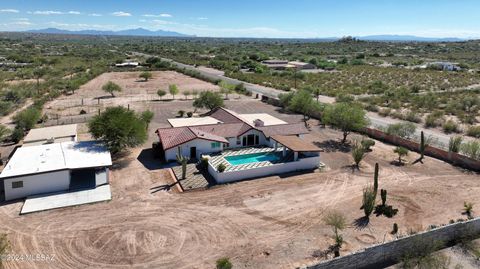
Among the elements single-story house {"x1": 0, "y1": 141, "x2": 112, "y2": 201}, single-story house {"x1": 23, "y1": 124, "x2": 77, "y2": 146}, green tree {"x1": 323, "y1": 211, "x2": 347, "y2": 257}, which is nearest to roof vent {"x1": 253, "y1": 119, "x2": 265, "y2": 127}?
single-story house {"x1": 0, "y1": 141, "x2": 112, "y2": 201}

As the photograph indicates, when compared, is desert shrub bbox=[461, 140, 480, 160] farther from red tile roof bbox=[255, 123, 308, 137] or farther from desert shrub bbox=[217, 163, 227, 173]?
desert shrub bbox=[217, 163, 227, 173]

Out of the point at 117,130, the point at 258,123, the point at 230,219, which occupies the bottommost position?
the point at 230,219

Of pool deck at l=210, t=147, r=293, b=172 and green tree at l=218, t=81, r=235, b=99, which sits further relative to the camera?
green tree at l=218, t=81, r=235, b=99

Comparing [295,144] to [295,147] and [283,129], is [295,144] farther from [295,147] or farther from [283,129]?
[283,129]

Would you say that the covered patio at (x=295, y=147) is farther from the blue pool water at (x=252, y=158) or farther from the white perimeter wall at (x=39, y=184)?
the white perimeter wall at (x=39, y=184)

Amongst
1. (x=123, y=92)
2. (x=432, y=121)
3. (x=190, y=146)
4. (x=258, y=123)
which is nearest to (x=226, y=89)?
(x=123, y=92)

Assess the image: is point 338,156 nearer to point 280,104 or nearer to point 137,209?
point 137,209

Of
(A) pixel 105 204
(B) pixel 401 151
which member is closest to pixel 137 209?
(A) pixel 105 204
